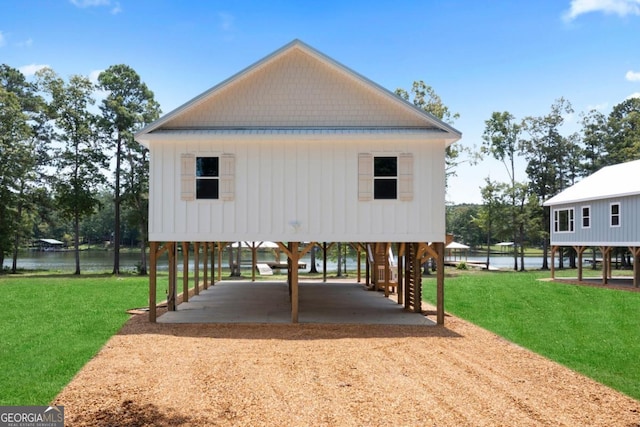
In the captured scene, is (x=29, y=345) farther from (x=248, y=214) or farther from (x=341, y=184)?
(x=341, y=184)

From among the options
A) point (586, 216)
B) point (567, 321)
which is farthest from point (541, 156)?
point (567, 321)

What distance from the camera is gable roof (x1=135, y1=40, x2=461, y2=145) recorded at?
13.0 m

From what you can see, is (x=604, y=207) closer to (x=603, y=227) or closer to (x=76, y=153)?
(x=603, y=227)

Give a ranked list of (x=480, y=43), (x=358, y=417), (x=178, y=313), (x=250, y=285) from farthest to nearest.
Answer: (x=250, y=285) < (x=480, y=43) < (x=178, y=313) < (x=358, y=417)

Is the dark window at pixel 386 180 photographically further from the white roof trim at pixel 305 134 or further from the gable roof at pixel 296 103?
the gable roof at pixel 296 103

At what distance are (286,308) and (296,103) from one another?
5.81m

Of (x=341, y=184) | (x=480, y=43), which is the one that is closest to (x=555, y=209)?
(x=480, y=43)

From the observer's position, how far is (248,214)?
1272cm

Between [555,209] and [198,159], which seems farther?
[555,209]

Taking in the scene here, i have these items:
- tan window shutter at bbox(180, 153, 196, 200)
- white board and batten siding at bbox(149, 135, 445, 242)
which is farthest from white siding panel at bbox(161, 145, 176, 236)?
tan window shutter at bbox(180, 153, 196, 200)

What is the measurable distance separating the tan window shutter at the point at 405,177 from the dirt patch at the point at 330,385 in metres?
3.47

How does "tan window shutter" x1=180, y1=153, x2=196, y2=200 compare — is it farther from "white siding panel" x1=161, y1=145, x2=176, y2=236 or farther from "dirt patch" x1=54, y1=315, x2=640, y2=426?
"dirt patch" x1=54, y1=315, x2=640, y2=426

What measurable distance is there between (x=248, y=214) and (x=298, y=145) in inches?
79.4

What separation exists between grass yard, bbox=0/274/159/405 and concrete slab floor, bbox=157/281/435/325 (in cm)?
176
